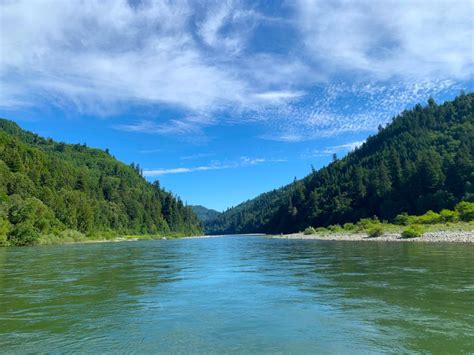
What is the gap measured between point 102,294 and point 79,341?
275 inches

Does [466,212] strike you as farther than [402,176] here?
No

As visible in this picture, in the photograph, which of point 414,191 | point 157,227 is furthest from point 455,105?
point 157,227

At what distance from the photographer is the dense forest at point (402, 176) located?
307 ft

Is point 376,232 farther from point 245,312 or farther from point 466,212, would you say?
point 245,312

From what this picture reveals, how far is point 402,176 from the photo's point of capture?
110 metres

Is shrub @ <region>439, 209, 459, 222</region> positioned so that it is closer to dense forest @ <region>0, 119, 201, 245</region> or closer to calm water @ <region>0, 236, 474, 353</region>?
calm water @ <region>0, 236, 474, 353</region>

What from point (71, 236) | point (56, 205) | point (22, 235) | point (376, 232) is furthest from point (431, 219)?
point (56, 205)

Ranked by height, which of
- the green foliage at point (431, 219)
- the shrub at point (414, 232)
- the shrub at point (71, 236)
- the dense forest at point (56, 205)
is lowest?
the shrub at point (414, 232)

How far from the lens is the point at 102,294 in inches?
643

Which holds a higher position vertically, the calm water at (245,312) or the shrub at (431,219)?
the shrub at (431,219)

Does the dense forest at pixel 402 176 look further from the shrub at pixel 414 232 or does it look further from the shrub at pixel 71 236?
the shrub at pixel 71 236

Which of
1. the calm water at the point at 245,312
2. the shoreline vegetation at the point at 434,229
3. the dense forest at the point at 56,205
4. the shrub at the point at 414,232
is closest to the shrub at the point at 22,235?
the dense forest at the point at 56,205

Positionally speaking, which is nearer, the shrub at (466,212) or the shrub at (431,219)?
the shrub at (466,212)

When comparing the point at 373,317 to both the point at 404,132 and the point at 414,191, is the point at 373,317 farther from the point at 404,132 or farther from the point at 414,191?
the point at 404,132
